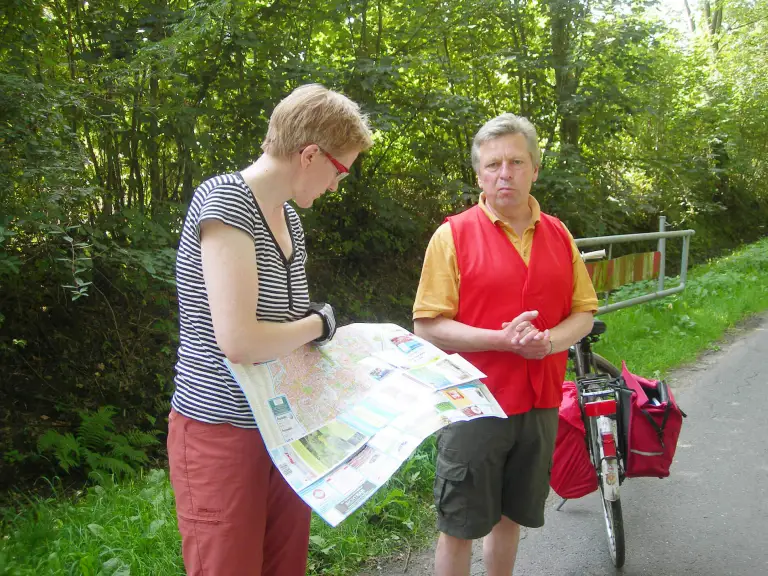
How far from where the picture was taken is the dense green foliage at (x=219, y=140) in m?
4.38

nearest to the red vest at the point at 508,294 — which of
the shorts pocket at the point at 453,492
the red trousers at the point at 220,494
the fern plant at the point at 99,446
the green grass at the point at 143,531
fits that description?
the shorts pocket at the point at 453,492

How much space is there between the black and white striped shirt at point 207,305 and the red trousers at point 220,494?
0.05 meters

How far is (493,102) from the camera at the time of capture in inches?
382

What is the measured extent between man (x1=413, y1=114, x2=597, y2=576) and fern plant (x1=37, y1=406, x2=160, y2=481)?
2846 millimetres

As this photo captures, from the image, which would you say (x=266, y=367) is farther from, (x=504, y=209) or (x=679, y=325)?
(x=679, y=325)

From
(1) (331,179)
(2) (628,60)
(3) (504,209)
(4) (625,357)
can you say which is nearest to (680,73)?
(2) (628,60)

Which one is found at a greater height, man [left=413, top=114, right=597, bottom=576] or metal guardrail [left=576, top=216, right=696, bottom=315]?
man [left=413, top=114, right=597, bottom=576]

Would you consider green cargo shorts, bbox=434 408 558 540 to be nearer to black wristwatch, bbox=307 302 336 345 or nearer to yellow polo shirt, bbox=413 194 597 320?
yellow polo shirt, bbox=413 194 597 320

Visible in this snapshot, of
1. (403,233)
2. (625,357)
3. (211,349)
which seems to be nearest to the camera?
(211,349)

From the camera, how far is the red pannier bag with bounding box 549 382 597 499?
3.22 metres

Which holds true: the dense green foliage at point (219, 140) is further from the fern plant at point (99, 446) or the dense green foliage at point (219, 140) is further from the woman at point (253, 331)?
the woman at point (253, 331)

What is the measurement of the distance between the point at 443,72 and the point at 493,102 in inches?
79.7

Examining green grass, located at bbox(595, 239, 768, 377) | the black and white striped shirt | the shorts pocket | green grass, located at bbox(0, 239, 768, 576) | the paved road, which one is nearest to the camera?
the black and white striped shirt

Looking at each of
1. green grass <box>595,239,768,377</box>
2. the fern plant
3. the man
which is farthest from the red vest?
green grass <box>595,239,768,377</box>
